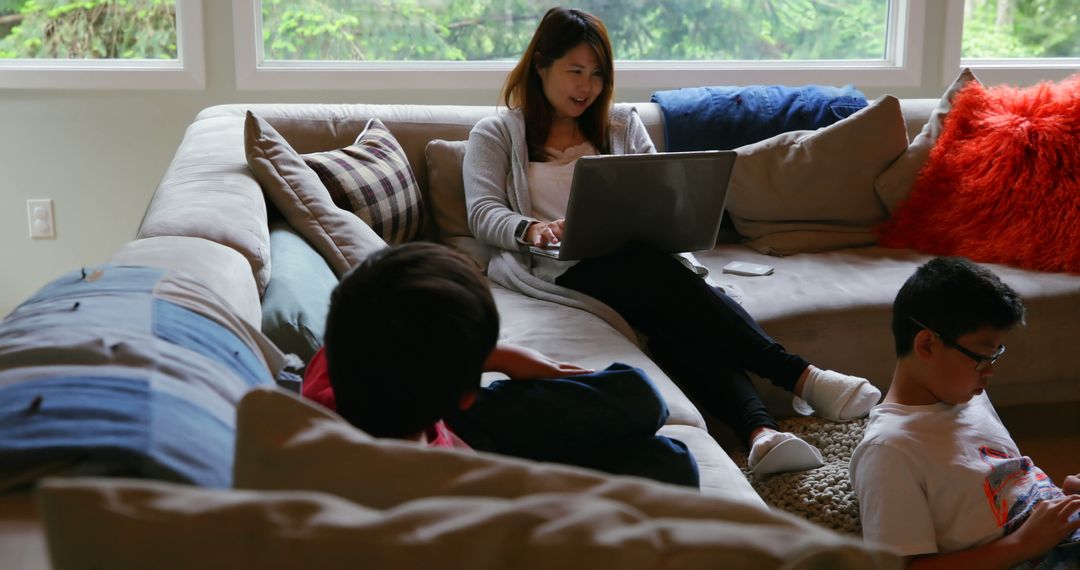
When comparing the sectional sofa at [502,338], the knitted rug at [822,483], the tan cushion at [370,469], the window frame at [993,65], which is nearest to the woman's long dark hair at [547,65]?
the sectional sofa at [502,338]

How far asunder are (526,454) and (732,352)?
3.71 feet

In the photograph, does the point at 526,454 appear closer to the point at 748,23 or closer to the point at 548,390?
the point at 548,390

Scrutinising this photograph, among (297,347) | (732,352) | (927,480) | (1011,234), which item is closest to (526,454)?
(297,347)

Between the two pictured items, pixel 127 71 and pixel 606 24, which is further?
pixel 606 24

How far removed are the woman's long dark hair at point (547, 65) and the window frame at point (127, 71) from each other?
119 cm

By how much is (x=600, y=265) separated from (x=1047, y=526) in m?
1.14

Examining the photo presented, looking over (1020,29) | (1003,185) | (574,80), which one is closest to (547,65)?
(574,80)

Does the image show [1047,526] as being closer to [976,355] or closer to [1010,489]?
[1010,489]

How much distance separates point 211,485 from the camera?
85cm

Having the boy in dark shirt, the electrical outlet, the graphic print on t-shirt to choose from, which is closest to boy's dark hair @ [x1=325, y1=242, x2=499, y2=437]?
the boy in dark shirt

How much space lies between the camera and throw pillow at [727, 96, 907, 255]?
3.00 m

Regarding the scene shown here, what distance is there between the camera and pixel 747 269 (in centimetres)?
280

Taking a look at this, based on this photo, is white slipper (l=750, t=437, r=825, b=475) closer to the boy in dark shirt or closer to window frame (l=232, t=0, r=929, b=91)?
the boy in dark shirt

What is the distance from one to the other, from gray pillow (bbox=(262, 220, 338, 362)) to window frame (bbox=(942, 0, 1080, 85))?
2644mm
